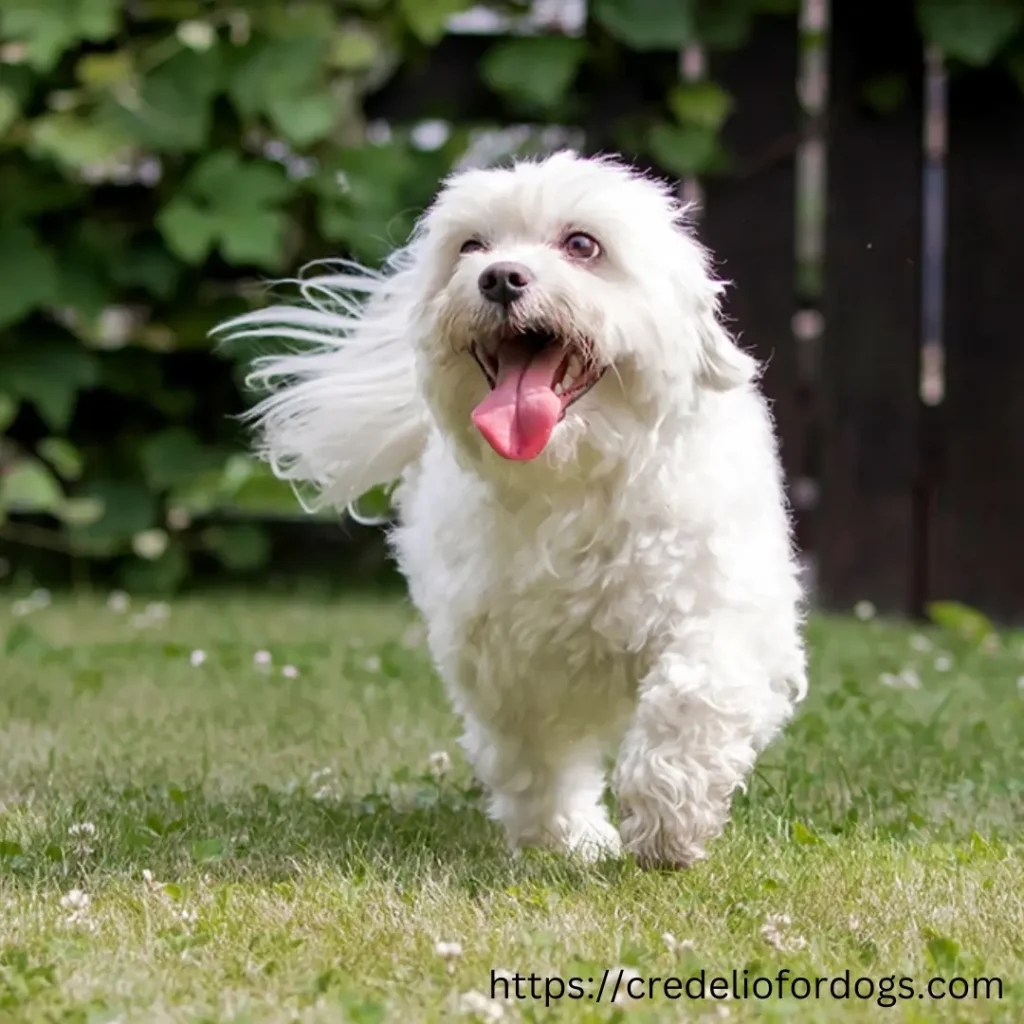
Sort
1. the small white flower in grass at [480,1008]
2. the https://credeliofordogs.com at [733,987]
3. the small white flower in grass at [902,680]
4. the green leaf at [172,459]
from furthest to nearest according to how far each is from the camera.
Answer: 1. the green leaf at [172,459]
2. the small white flower in grass at [902,680]
3. the https://credeliofordogs.com at [733,987]
4. the small white flower in grass at [480,1008]

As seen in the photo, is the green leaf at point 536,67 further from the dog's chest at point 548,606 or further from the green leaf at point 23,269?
the dog's chest at point 548,606

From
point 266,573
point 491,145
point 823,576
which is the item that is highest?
point 491,145

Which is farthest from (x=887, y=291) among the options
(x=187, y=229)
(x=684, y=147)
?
(x=187, y=229)

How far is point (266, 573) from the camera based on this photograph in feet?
24.9

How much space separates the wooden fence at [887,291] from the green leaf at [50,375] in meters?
2.17

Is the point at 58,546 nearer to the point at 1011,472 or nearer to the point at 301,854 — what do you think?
the point at 1011,472

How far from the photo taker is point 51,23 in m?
6.62

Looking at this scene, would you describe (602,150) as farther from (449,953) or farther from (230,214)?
(449,953)

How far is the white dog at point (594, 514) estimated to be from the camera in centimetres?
296

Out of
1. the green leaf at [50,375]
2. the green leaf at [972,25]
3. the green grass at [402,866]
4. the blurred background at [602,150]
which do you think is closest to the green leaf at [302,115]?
the blurred background at [602,150]

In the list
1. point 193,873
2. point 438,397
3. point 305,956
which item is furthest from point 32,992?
point 438,397

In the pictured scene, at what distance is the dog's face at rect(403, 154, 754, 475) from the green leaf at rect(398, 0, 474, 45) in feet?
12.5

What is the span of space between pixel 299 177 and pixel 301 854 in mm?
4331

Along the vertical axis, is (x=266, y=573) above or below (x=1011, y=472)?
below
